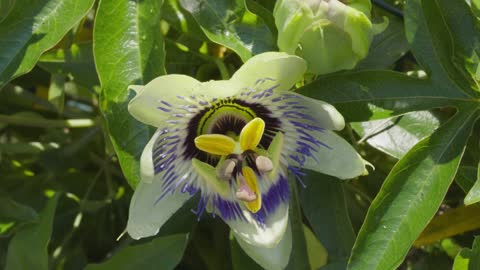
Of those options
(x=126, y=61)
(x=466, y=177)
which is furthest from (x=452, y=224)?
(x=126, y=61)

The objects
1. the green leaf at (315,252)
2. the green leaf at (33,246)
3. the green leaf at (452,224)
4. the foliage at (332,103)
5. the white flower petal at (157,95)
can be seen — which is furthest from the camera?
the green leaf at (315,252)

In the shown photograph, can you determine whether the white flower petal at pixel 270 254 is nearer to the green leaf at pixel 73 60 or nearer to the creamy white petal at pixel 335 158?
the creamy white petal at pixel 335 158

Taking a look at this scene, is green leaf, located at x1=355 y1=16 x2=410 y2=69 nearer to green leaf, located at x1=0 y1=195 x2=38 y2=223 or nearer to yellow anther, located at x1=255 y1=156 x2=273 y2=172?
yellow anther, located at x1=255 y1=156 x2=273 y2=172

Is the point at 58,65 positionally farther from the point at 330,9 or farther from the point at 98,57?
the point at 330,9

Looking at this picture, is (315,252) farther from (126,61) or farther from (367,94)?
(126,61)

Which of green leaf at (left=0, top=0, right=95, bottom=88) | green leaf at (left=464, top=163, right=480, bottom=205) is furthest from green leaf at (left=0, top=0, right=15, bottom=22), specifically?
green leaf at (left=464, top=163, right=480, bottom=205)

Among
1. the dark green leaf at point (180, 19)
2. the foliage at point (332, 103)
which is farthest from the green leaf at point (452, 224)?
the dark green leaf at point (180, 19)

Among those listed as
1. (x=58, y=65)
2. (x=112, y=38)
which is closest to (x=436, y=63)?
(x=112, y=38)
